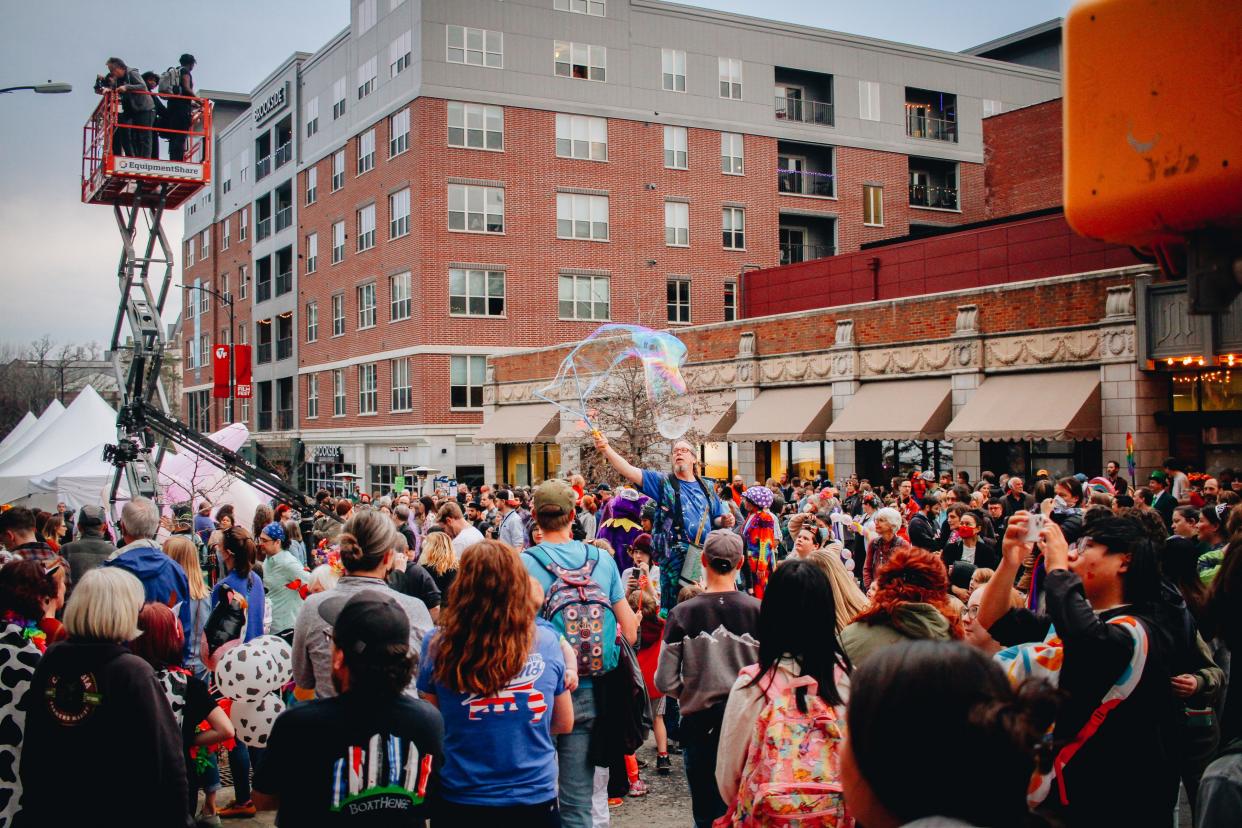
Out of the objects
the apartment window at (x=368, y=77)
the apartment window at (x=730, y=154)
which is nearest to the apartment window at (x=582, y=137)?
the apartment window at (x=730, y=154)

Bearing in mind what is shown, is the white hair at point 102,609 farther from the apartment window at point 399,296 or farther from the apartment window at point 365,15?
the apartment window at point 365,15

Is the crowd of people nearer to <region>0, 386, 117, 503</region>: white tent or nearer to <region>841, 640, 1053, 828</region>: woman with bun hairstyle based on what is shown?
<region>841, 640, 1053, 828</region>: woman with bun hairstyle

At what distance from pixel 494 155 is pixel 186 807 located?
38.5 metres

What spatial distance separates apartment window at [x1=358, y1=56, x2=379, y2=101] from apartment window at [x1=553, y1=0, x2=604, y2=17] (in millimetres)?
8179

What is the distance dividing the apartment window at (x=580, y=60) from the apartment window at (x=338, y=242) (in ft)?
41.5

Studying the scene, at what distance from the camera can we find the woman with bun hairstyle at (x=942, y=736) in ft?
6.25

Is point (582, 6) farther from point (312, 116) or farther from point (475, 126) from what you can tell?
point (312, 116)

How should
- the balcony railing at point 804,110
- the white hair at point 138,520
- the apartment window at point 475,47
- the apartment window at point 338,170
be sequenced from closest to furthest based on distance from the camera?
the white hair at point 138,520 < the apartment window at point 475,47 < the balcony railing at point 804,110 < the apartment window at point 338,170

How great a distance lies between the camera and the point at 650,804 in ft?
24.0

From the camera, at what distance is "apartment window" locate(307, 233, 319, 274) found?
49531mm

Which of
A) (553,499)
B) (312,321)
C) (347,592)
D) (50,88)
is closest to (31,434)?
(50,88)

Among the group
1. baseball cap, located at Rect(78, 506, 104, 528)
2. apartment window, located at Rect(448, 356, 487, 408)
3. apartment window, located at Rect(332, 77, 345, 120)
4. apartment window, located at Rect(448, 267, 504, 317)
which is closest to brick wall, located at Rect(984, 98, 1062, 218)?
apartment window, located at Rect(448, 267, 504, 317)

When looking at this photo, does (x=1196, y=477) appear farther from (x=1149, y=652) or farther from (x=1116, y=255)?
(x=1149, y=652)

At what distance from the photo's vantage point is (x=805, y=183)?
4678cm
